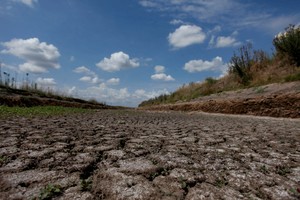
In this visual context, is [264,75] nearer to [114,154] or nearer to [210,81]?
[210,81]

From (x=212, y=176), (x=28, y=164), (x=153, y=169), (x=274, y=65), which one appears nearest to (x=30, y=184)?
(x=28, y=164)

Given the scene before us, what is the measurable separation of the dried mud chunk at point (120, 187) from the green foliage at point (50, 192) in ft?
0.71

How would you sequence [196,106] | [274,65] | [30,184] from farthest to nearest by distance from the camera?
1. [274,65]
2. [196,106]
3. [30,184]

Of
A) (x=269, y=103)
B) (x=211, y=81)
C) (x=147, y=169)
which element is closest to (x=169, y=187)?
(x=147, y=169)

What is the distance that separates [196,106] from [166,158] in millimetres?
10416

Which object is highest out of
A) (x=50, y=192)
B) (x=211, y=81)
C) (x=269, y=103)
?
(x=211, y=81)

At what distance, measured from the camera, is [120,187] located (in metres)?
1.76

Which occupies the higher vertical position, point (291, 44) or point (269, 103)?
point (291, 44)

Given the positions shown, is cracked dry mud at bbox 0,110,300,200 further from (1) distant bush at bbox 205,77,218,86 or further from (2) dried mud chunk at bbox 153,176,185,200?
(1) distant bush at bbox 205,77,218,86

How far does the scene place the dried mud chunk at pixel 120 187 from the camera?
1.65 metres

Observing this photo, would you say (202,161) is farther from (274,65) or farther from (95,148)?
(274,65)

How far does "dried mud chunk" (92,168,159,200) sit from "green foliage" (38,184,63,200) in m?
0.22

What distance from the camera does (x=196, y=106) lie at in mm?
12641

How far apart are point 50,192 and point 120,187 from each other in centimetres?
43
